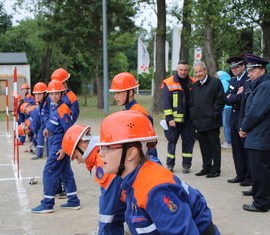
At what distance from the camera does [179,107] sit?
8867 millimetres

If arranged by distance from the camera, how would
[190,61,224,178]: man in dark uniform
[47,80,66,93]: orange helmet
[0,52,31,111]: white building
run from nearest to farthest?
[47,80,66,93]: orange helmet
[190,61,224,178]: man in dark uniform
[0,52,31,111]: white building

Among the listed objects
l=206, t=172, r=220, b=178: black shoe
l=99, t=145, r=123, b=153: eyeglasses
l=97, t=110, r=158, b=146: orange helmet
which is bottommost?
l=206, t=172, r=220, b=178: black shoe

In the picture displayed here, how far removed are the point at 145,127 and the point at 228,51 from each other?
1313cm

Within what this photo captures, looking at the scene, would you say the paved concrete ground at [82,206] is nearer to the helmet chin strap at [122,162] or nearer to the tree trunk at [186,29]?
the helmet chin strap at [122,162]

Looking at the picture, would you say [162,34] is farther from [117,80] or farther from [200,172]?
[117,80]

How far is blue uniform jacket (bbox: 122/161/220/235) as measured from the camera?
229 centimetres

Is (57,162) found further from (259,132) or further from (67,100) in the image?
(259,132)

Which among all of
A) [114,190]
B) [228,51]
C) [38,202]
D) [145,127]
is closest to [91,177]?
[38,202]

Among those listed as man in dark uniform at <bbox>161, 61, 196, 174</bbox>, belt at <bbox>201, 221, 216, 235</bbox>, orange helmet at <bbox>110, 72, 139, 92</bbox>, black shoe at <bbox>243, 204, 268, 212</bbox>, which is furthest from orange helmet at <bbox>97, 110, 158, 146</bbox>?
man in dark uniform at <bbox>161, 61, 196, 174</bbox>

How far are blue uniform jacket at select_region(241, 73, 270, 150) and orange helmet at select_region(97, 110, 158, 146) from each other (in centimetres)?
385

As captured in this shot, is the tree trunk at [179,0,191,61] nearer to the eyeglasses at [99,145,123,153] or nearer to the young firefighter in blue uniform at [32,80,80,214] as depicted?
the young firefighter in blue uniform at [32,80,80,214]

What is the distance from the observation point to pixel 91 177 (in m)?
9.02

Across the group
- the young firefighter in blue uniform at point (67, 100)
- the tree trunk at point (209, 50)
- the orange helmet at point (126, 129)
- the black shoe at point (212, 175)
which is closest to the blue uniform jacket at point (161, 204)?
the orange helmet at point (126, 129)

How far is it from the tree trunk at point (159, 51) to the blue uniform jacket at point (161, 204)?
2050 cm
